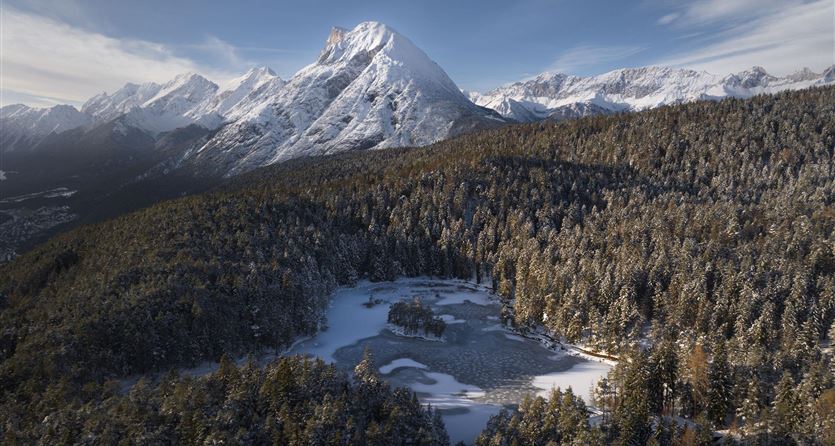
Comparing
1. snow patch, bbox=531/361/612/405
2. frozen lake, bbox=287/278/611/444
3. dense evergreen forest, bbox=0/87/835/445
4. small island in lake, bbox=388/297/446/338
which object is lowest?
snow patch, bbox=531/361/612/405

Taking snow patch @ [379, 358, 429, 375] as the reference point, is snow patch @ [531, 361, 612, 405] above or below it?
below

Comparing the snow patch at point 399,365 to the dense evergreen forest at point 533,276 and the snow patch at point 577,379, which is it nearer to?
the snow patch at point 577,379

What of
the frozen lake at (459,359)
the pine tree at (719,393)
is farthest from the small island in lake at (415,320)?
the pine tree at (719,393)

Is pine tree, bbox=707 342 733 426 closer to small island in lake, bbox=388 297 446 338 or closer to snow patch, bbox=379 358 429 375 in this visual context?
snow patch, bbox=379 358 429 375

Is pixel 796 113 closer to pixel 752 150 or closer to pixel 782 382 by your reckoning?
pixel 752 150

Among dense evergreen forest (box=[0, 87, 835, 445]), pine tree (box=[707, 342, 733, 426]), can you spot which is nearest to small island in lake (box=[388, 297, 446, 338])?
dense evergreen forest (box=[0, 87, 835, 445])

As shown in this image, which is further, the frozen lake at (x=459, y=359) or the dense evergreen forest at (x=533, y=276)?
the frozen lake at (x=459, y=359)
